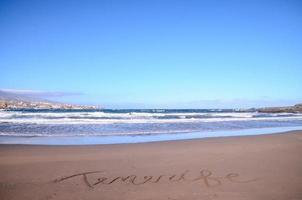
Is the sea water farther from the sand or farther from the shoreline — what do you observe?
the sand

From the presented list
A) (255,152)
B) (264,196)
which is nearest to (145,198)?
(264,196)

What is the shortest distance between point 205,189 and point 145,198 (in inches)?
46.6

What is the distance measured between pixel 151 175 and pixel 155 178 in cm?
23

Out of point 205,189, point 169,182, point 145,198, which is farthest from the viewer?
point 169,182

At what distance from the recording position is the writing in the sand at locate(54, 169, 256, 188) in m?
5.25

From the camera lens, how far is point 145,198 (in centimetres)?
445

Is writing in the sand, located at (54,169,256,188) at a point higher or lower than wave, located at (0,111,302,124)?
lower

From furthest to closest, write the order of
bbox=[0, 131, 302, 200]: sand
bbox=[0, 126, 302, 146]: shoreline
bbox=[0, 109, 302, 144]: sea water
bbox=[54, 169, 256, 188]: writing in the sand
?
bbox=[0, 109, 302, 144]: sea water → bbox=[0, 126, 302, 146]: shoreline → bbox=[54, 169, 256, 188]: writing in the sand → bbox=[0, 131, 302, 200]: sand

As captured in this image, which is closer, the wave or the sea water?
the sea water

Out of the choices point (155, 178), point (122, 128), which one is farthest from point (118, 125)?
point (155, 178)

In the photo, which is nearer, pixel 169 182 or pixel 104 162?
pixel 169 182

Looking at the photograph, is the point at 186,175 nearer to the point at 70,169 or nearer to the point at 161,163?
the point at 161,163

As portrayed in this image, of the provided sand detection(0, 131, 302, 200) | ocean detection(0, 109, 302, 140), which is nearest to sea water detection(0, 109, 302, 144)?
ocean detection(0, 109, 302, 140)

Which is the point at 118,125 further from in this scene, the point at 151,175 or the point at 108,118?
the point at 151,175
